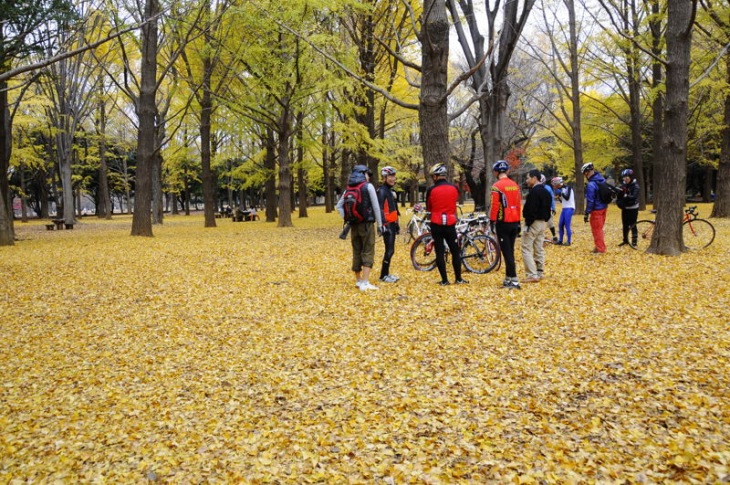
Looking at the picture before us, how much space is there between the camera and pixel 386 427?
3.16 meters

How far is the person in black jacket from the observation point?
712 cm

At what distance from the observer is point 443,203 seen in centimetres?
688

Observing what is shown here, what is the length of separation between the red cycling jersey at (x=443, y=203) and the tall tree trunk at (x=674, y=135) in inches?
203

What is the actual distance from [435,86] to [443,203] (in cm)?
451

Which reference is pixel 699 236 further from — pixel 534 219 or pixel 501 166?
pixel 501 166

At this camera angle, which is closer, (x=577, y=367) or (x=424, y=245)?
(x=577, y=367)

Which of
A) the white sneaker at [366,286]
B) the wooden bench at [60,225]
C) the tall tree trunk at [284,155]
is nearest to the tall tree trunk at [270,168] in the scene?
the tall tree trunk at [284,155]

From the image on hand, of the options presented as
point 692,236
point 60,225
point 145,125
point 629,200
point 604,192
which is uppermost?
point 145,125

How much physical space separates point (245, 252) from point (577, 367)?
9.15 metres

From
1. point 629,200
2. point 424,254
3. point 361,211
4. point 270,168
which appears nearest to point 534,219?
point 424,254

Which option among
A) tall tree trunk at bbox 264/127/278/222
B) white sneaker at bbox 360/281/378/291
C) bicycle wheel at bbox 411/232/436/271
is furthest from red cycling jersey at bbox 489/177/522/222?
tall tree trunk at bbox 264/127/278/222

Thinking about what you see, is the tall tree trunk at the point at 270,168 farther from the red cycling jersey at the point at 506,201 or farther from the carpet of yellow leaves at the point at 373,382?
the red cycling jersey at the point at 506,201

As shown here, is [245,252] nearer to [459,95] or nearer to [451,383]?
[451,383]

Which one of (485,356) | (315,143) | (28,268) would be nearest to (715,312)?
(485,356)
